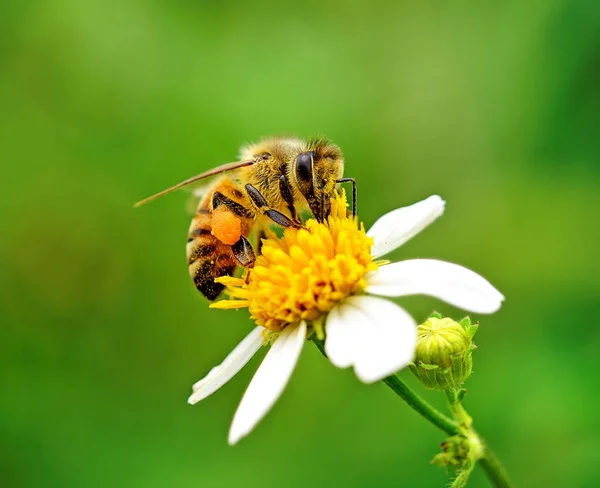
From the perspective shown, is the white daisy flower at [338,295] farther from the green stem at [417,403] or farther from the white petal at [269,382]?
the green stem at [417,403]

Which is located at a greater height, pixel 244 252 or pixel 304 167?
pixel 304 167

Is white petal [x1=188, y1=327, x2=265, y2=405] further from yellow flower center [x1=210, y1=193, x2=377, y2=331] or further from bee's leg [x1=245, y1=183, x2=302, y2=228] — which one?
bee's leg [x1=245, y1=183, x2=302, y2=228]

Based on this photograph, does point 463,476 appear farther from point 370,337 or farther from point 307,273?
point 307,273

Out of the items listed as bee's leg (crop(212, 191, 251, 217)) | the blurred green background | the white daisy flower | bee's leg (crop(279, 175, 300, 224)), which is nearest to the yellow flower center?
the white daisy flower

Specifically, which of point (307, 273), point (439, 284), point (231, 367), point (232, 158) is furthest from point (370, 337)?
point (232, 158)

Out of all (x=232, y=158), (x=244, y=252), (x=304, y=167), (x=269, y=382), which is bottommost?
(x=269, y=382)

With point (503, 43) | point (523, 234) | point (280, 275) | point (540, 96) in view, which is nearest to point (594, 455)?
point (523, 234)

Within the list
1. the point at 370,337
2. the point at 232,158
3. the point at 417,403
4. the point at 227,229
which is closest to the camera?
the point at 370,337
